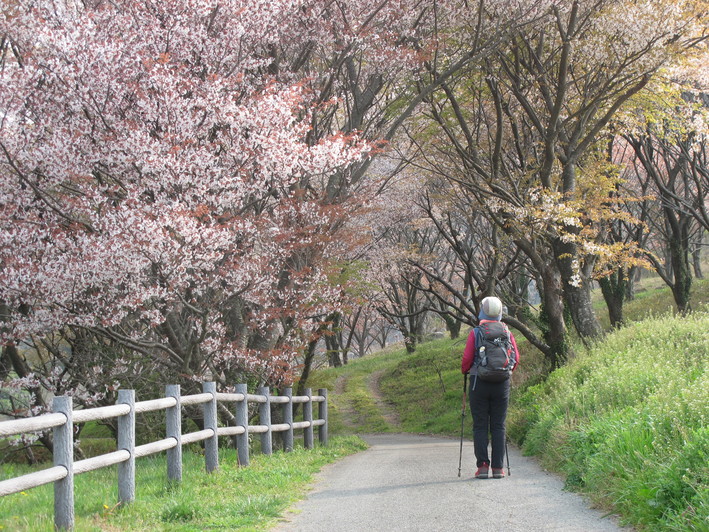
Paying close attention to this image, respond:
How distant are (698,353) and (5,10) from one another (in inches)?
471

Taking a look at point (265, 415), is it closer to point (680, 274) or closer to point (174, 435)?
point (174, 435)

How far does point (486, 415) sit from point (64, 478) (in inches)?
191

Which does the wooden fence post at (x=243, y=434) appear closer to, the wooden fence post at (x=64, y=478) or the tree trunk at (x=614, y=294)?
the wooden fence post at (x=64, y=478)

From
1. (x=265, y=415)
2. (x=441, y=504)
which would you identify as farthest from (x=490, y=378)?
(x=265, y=415)

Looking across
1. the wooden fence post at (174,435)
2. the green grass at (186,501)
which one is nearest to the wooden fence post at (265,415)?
the green grass at (186,501)

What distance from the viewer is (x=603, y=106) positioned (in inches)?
625

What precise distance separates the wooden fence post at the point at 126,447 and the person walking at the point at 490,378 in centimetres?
377

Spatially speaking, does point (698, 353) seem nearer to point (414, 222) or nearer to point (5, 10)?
point (5, 10)

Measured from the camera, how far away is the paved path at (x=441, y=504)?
5785 mm

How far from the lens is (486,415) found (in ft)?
27.5

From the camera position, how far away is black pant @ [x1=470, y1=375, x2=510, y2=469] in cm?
820

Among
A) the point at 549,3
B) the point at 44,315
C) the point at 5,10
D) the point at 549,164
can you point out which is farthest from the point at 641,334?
the point at 5,10

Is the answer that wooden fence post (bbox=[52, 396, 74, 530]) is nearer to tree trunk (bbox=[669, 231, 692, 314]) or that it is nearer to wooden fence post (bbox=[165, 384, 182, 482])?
wooden fence post (bbox=[165, 384, 182, 482])

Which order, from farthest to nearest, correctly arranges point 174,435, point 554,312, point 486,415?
1. point 554,312
2. point 486,415
3. point 174,435
